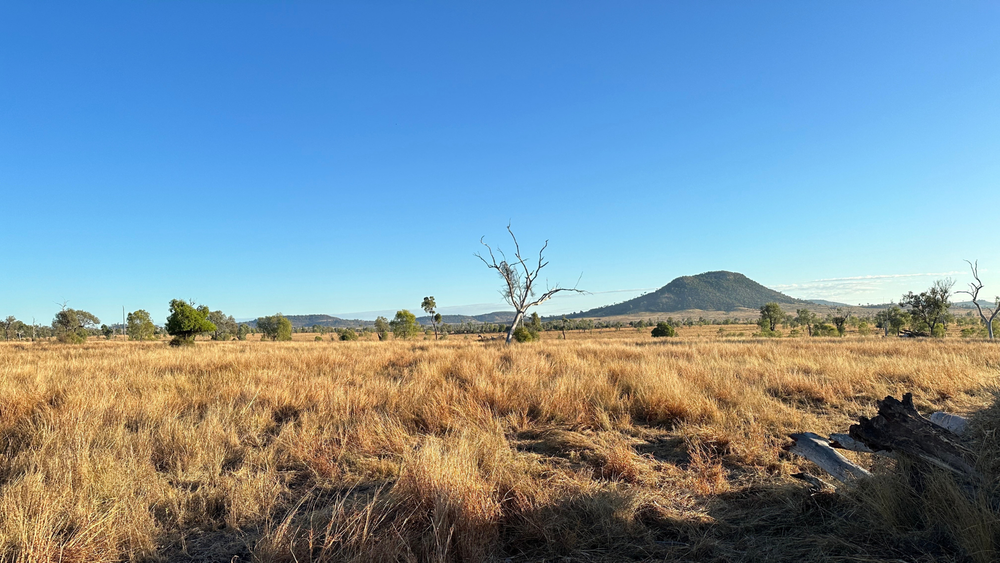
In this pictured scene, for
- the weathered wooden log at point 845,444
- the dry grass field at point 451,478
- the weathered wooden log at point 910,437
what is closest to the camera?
the dry grass field at point 451,478

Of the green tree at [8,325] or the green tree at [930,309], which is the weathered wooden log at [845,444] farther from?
the green tree at [8,325]

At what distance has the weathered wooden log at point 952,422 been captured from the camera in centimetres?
398

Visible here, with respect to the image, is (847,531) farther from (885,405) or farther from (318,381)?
(318,381)

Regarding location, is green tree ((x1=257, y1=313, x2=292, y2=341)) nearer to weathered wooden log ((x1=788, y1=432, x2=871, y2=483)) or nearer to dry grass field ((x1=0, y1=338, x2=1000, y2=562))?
dry grass field ((x1=0, y1=338, x2=1000, y2=562))

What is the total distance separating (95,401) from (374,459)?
4893 millimetres

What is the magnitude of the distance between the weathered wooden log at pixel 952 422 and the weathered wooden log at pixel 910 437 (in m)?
0.55

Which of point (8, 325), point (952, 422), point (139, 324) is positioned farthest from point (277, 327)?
point (952, 422)

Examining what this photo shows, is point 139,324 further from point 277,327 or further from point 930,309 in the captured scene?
point 930,309

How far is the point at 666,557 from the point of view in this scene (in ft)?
9.89

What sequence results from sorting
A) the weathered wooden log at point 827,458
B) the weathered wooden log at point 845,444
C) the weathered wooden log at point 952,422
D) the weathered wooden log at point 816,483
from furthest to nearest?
1. the weathered wooden log at point 845,444
2. the weathered wooden log at point 952,422
3. the weathered wooden log at point 827,458
4. the weathered wooden log at point 816,483

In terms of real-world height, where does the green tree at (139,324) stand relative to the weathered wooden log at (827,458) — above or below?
above

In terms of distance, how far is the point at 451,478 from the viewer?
338 cm

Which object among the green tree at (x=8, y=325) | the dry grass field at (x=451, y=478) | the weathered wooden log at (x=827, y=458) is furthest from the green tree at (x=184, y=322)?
the green tree at (x=8, y=325)

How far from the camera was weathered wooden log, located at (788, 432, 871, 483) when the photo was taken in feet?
12.6
